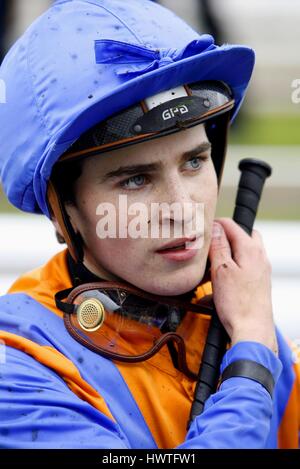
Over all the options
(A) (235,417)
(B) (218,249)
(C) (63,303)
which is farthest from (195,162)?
(A) (235,417)

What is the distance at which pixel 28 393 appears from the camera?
→ 202cm

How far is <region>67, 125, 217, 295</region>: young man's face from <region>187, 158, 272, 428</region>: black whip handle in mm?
160

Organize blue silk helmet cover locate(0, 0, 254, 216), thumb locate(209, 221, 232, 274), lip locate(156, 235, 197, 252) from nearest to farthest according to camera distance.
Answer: blue silk helmet cover locate(0, 0, 254, 216)
lip locate(156, 235, 197, 252)
thumb locate(209, 221, 232, 274)

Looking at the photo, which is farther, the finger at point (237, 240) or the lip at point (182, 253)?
the finger at point (237, 240)

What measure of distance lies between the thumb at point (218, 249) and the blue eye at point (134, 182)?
0.33m

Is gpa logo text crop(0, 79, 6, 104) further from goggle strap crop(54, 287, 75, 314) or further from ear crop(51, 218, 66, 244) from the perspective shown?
goggle strap crop(54, 287, 75, 314)

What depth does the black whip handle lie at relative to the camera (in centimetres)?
223

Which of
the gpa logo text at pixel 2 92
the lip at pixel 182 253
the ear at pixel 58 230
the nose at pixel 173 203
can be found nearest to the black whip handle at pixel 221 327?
the lip at pixel 182 253

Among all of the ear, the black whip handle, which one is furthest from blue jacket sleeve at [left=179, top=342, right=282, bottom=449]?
the ear

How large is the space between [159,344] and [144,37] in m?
0.77

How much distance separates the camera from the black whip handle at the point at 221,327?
223cm

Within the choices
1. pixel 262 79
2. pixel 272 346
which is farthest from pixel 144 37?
pixel 262 79

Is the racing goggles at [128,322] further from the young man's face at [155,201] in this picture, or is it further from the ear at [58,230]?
the ear at [58,230]

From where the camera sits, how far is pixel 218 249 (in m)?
2.40
